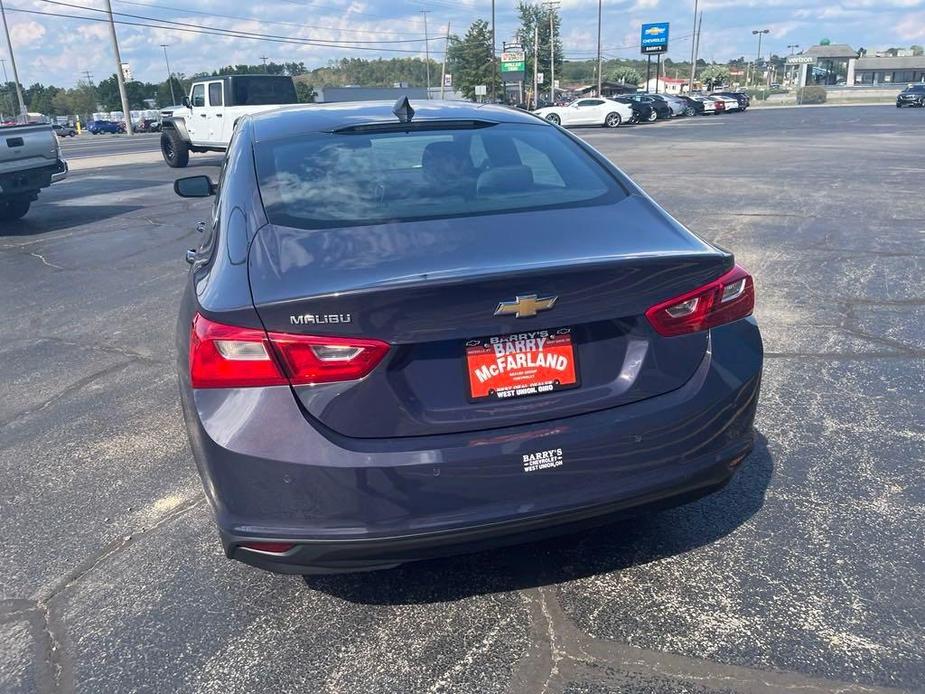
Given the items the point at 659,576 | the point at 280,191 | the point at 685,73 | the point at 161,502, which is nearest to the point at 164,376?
the point at 161,502

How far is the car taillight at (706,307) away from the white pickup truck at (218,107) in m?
16.3

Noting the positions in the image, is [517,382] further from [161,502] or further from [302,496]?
[161,502]

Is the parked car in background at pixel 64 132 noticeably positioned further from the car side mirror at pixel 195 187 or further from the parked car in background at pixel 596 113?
the car side mirror at pixel 195 187

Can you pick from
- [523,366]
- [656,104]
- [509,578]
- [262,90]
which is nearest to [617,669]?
[509,578]

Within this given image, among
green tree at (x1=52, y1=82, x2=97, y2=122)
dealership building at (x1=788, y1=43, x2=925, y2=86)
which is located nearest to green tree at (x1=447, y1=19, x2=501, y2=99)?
green tree at (x1=52, y1=82, x2=97, y2=122)

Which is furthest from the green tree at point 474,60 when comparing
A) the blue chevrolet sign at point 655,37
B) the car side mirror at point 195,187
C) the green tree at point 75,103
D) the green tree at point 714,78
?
the car side mirror at point 195,187

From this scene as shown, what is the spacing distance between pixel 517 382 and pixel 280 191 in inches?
49.2

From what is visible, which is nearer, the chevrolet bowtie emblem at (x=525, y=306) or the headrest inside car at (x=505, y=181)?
the chevrolet bowtie emblem at (x=525, y=306)

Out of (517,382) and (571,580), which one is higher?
(517,382)

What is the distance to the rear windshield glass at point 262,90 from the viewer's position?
18047 mm

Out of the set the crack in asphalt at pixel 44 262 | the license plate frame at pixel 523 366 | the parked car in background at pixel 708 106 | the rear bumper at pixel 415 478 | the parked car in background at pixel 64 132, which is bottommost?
the parked car in background at pixel 64 132

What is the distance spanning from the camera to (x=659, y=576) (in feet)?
9.09

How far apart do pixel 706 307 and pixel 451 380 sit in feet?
2.94

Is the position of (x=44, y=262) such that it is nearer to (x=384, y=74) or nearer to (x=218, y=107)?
(x=218, y=107)
